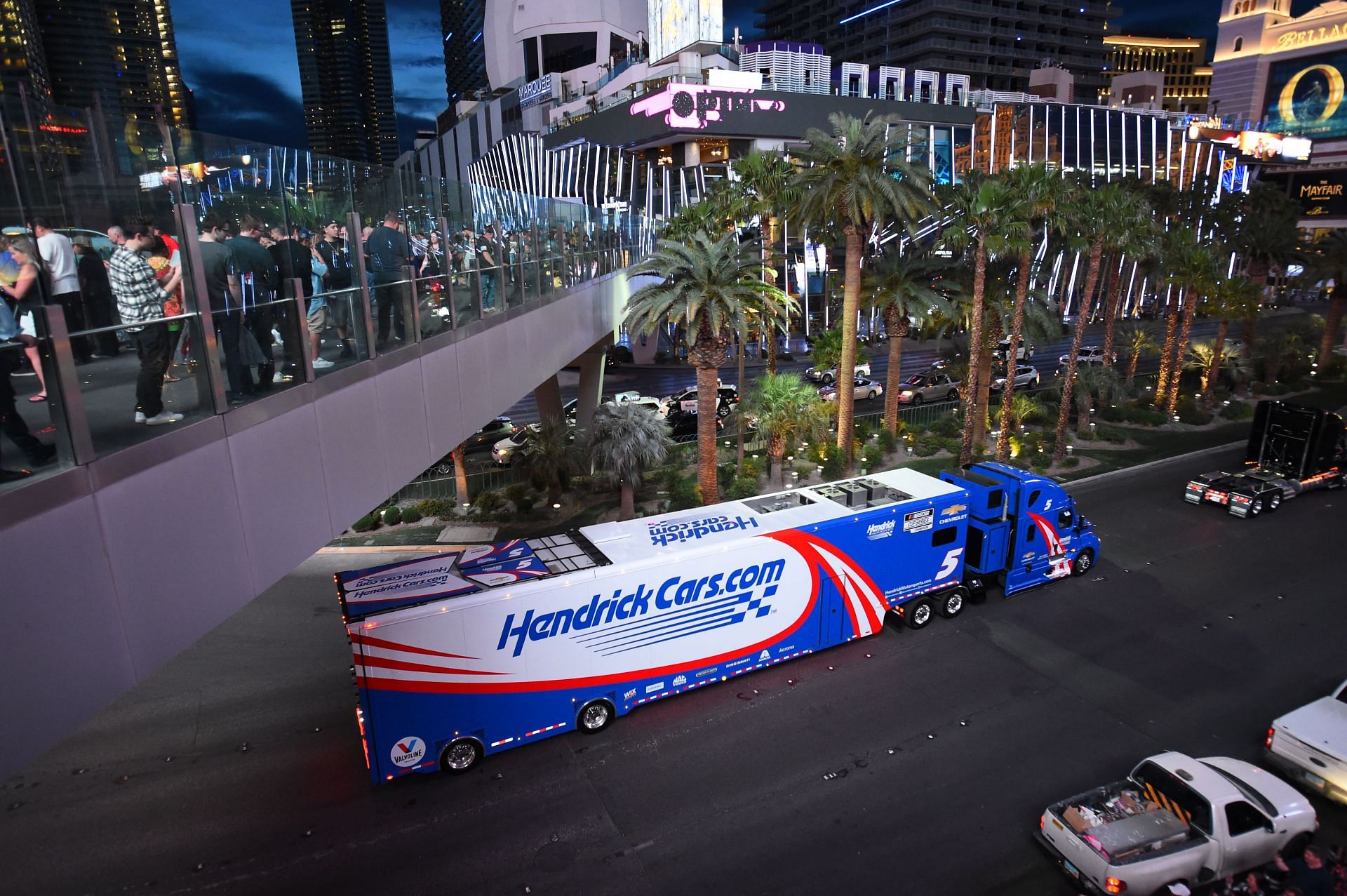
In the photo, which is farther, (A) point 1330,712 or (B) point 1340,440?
(B) point 1340,440

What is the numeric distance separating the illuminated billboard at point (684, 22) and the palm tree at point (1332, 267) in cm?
4679

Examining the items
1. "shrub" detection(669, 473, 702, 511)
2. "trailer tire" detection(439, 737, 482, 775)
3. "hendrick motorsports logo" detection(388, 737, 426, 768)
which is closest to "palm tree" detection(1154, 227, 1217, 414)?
"shrub" detection(669, 473, 702, 511)

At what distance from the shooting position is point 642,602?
1303 centimetres

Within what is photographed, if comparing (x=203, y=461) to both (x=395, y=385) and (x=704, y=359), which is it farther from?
(x=704, y=359)

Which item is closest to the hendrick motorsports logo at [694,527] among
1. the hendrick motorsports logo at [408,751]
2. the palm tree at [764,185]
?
the hendrick motorsports logo at [408,751]

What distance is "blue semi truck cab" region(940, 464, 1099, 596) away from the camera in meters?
17.3

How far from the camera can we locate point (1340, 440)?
24734 millimetres

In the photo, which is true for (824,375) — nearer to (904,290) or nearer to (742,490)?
(904,290)

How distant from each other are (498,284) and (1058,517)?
14201 millimetres

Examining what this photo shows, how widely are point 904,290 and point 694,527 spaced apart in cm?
1718

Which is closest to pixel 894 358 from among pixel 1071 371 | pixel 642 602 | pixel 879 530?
pixel 1071 371

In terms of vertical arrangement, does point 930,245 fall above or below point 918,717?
above

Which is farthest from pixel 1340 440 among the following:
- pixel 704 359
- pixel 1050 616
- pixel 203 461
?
pixel 203 461

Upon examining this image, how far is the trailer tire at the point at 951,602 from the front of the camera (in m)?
17.2
